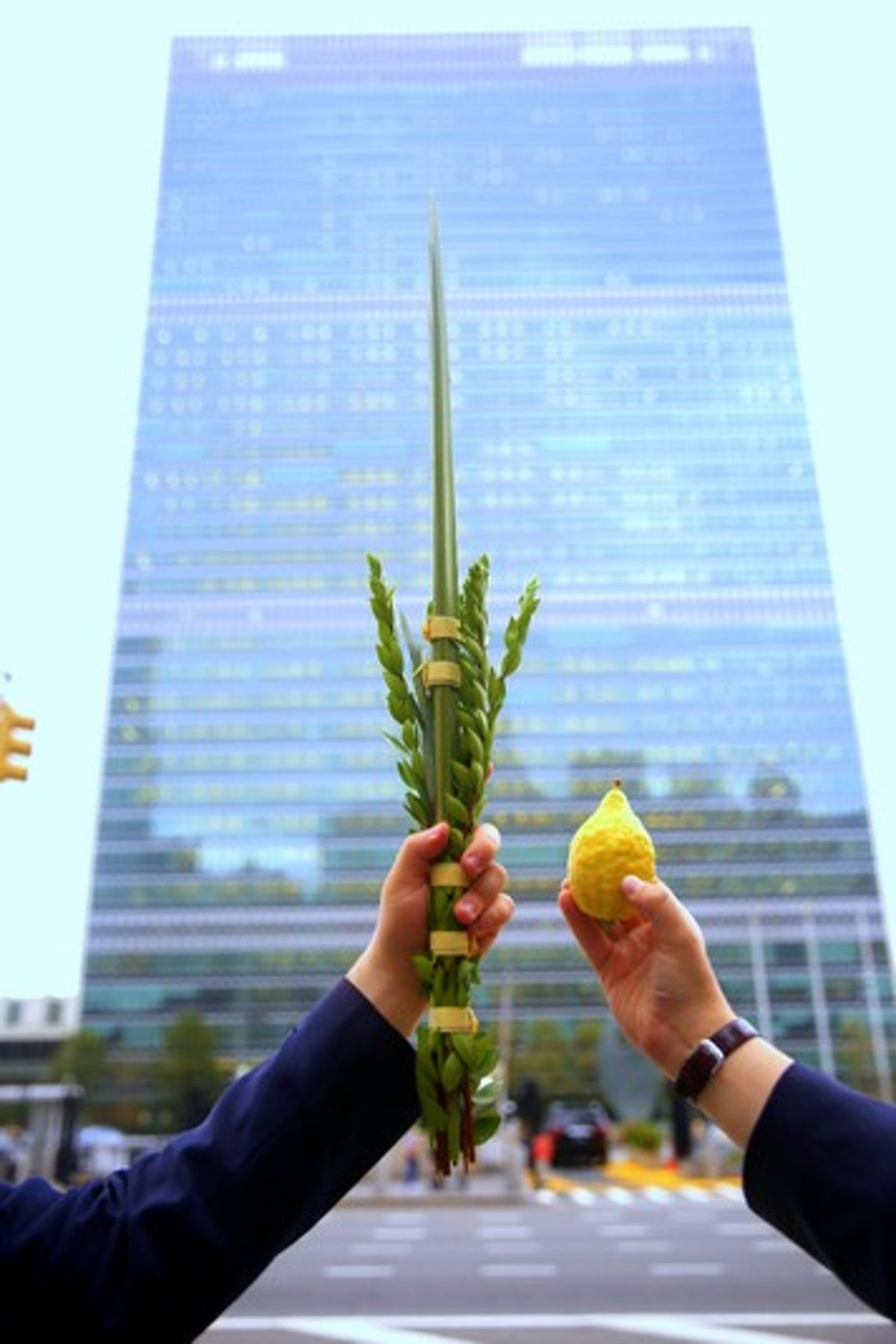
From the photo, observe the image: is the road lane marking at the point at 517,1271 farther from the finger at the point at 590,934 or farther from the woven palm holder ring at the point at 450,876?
the woven palm holder ring at the point at 450,876

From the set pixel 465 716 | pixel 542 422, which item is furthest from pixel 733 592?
pixel 465 716

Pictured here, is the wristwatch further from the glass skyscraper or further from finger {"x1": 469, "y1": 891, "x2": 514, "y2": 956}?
the glass skyscraper

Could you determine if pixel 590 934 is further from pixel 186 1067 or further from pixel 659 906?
pixel 186 1067

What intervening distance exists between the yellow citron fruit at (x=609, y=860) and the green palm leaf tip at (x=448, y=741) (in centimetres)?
13

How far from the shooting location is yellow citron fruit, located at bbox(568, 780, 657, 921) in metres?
0.96

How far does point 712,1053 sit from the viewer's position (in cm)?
92

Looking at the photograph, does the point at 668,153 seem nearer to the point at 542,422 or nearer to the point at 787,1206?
the point at 542,422

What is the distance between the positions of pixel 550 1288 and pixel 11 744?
22.6 ft

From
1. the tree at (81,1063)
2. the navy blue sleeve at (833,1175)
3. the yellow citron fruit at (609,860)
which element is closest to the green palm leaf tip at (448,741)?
the yellow citron fruit at (609,860)

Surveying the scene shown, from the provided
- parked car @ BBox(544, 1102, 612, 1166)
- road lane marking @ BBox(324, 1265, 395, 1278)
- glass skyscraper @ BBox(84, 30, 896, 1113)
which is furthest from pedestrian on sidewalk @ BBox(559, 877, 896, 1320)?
glass skyscraper @ BBox(84, 30, 896, 1113)

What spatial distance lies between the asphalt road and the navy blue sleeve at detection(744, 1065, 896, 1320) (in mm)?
7004

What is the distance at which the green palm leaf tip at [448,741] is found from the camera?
0.84 m

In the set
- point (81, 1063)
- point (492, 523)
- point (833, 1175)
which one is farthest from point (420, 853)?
point (492, 523)

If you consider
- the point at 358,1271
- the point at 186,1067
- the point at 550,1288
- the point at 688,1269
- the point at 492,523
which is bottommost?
the point at 186,1067
